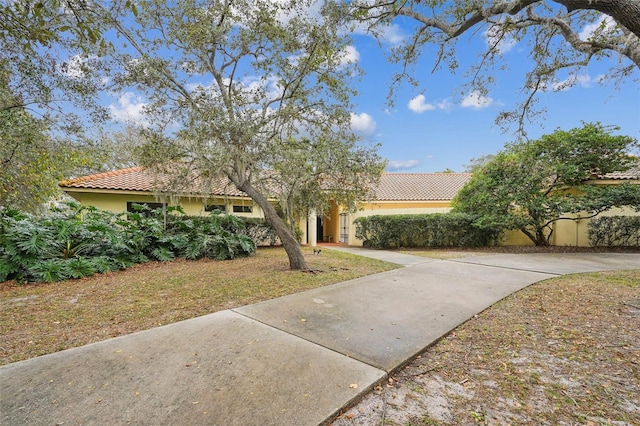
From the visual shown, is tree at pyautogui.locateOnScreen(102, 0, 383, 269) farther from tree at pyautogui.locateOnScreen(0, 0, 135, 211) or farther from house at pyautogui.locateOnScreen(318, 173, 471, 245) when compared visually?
house at pyautogui.locateOnScreen(318, 173, 471, 245)

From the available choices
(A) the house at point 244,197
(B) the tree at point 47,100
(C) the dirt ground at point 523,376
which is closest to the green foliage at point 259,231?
(A) the house at point 244,197

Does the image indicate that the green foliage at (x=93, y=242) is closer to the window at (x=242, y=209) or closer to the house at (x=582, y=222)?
the window at (x=242, y=209)

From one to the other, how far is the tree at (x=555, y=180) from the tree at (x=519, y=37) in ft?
11.5

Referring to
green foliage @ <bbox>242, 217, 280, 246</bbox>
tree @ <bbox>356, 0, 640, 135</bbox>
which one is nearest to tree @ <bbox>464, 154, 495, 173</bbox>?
tree @ <bbox>356, 0, 640, 135</bbox>

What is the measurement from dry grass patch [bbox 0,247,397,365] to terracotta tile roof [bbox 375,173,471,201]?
10.4 metres

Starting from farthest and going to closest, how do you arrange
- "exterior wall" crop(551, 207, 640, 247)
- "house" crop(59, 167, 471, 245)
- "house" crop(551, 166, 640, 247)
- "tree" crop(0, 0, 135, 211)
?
1. "exterior wall" crop(551, 207, 640, 247)
2. "house" crop(551, 166, 640, 247)
3. "house" crop(59, 167, 471, 245)
4. "tree" crop(0, 0, 135, 211)

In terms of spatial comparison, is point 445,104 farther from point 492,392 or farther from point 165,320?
point 165,320

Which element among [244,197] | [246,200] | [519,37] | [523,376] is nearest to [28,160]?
[244,197]

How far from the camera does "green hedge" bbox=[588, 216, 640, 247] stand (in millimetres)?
11320

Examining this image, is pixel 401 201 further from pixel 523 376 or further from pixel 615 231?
pixel 523 376

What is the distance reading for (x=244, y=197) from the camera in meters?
13.3

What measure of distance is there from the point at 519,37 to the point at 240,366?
924 cm

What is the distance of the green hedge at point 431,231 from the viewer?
490 inches

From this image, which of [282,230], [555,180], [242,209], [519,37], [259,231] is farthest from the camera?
[242,209]
